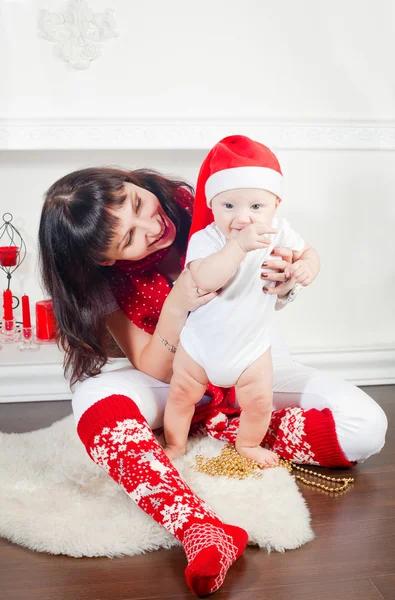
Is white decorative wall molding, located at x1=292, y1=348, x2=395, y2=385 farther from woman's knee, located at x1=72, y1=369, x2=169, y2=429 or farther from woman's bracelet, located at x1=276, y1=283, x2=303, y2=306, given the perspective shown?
woman's bracelet, located at x1=276, y1=283, x2=303, y2=306

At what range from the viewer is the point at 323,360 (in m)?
2.36

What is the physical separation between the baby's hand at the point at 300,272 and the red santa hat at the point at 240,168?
0.14 metres

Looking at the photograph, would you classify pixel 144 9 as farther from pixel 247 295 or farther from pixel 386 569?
pixel 386 569

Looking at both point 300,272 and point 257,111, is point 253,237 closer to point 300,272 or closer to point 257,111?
point 300,272

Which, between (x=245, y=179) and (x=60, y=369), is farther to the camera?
(x=60, y=369)

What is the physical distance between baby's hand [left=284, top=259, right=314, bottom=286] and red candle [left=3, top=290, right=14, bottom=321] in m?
1.21

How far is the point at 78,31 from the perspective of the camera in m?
2.12

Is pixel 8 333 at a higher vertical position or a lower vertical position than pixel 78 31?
lower

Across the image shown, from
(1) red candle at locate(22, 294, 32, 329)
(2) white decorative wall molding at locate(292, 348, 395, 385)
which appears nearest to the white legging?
(2) white decorative wall molding at locate(292, 348, 395, 385)

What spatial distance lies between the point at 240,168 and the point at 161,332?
0.45 m

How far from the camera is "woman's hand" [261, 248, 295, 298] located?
1.38 metres

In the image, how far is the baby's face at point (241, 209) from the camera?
4.29 feet

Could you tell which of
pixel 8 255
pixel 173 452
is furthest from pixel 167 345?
pixel 8 255

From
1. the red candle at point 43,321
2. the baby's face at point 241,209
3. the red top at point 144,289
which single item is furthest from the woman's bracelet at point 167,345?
the red candle at point 43,321
